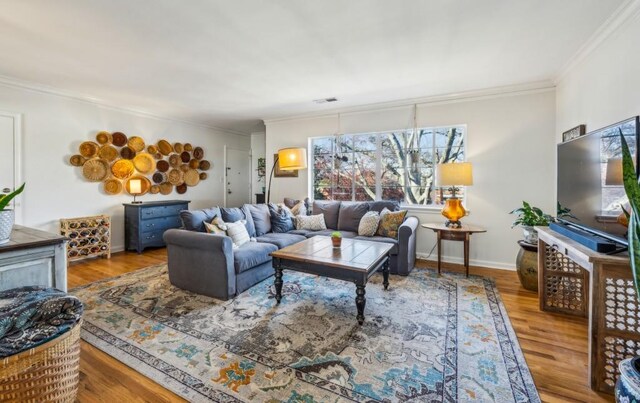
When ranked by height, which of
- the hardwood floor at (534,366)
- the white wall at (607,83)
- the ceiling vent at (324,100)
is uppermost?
the ceiling vent at (324,100)

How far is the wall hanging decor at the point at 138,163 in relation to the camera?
4414mm

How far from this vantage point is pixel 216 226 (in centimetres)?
317

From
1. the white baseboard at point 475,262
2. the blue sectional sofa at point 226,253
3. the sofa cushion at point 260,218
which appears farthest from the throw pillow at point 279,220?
the white baseboard at point 475,262

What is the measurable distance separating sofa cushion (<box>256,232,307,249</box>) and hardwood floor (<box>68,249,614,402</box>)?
1924 mm

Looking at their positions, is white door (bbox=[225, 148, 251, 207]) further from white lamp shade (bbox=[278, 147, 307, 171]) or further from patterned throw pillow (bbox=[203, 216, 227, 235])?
patterned throw pillow (bbox=[203, 216, 227, 235])

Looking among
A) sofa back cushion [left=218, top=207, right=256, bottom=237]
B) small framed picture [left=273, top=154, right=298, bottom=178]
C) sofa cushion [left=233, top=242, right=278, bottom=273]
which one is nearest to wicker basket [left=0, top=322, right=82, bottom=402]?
sofa cushion [left=233, top=242, right=278, bottom=273]

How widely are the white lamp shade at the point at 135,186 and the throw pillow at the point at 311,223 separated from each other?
2.78 m

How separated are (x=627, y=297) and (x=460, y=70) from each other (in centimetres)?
258

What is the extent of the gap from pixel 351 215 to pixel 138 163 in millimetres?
3809

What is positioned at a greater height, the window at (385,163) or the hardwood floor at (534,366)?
the window at (385,163)

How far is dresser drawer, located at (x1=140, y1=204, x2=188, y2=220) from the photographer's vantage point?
466 cm

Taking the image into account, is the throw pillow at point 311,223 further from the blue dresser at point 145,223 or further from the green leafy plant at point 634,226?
the green leafy plant at point 634,226

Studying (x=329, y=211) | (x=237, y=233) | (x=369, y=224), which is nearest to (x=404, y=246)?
(x=369, y=224)

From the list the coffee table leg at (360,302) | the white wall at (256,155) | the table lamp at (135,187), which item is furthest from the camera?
the white wall at (256,155)
